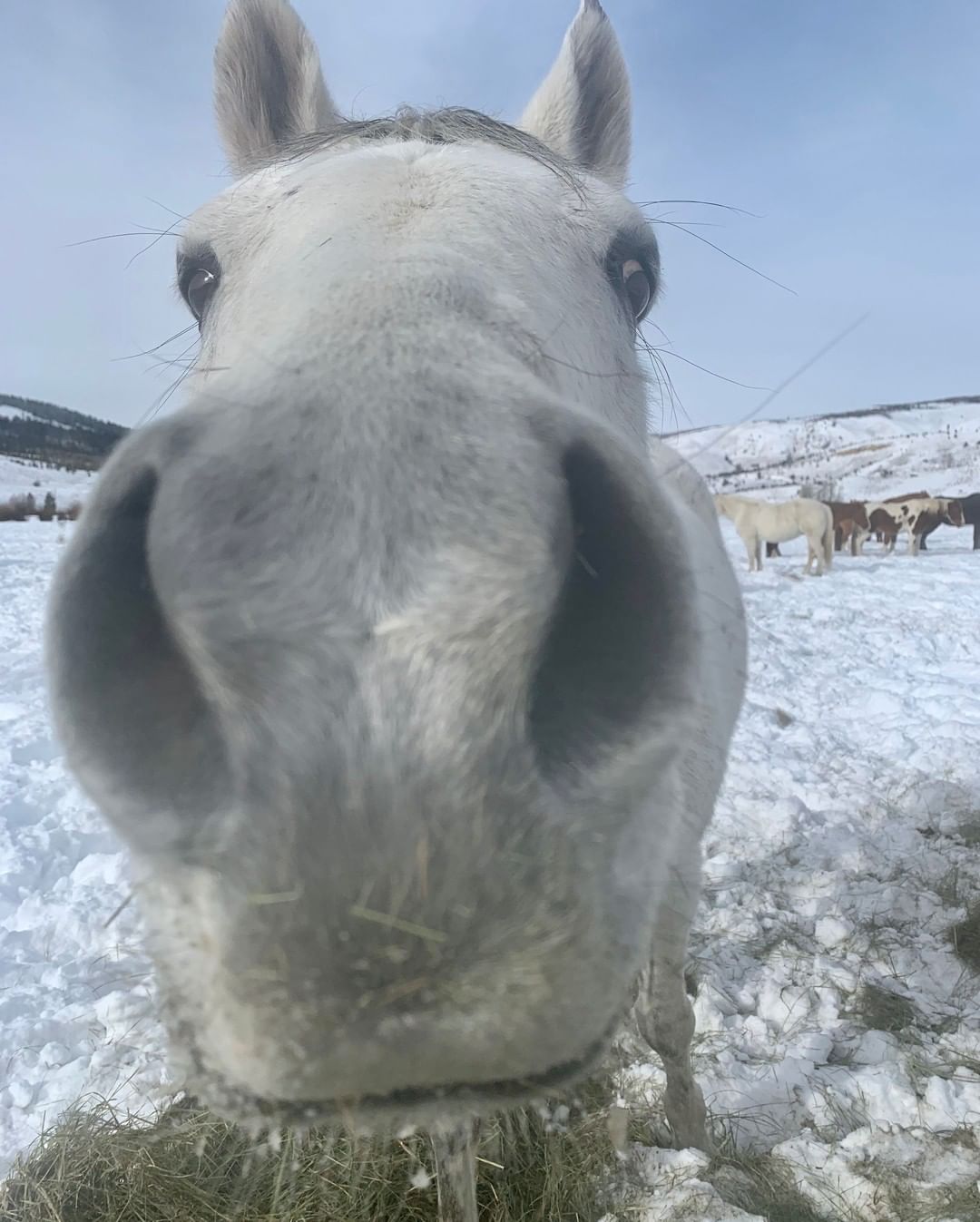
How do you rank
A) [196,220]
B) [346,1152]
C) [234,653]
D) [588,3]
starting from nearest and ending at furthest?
[234,653]
[196,220]
[346,1152]
[588,3]

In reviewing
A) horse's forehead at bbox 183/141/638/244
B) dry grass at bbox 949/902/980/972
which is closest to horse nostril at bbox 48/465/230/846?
horse's forehead at bbox 183/141/638/244

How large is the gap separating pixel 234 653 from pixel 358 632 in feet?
0.45

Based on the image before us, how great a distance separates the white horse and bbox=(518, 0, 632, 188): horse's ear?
16212 mm

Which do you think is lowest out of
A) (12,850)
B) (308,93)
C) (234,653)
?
(12,850)

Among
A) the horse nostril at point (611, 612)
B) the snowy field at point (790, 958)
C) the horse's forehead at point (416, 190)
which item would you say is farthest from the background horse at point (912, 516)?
the horse nostril at point (611, 612)

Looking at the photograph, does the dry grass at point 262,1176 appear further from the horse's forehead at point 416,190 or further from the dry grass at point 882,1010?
the horse's forehead at point 416,190

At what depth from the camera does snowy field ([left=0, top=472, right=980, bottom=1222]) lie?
9.06ft

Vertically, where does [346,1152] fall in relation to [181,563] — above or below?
below

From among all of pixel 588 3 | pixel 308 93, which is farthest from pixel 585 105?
pixel 308 93

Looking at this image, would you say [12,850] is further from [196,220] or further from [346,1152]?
[196,220]

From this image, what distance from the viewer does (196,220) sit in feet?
6.88

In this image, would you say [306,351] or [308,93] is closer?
[306,351]

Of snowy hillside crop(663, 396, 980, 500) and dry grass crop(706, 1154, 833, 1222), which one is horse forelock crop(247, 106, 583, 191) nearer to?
dry grass crop(706, 1154, 833, 1222)

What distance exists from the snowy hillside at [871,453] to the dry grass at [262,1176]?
985 inches
